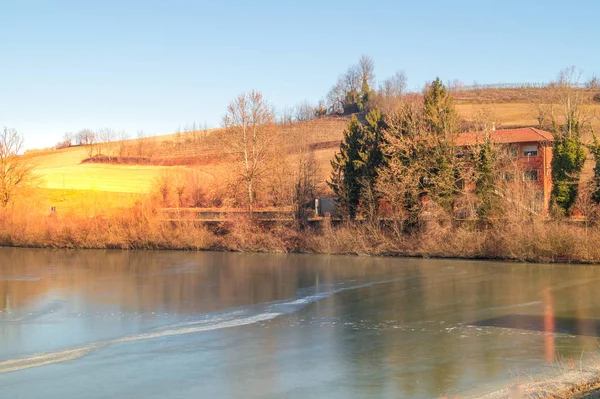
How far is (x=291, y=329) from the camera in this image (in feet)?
60.0

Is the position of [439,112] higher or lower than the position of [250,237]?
higher

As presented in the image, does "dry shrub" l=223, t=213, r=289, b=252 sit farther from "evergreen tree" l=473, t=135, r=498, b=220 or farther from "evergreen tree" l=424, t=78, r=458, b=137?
"evergreen tree" l=473, t=135, r=498, b=220

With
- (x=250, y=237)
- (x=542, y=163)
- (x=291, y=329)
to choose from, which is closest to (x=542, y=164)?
(x=542, y=163)

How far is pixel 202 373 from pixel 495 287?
14900 millimetres

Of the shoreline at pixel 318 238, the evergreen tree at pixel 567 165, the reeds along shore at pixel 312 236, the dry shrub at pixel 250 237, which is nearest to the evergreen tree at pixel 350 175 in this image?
the reeds along shore at pixel 312 236

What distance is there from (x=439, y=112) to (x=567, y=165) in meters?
7.99

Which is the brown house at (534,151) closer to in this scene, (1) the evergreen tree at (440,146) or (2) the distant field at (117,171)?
(1) the evergreen tree at (440,146)

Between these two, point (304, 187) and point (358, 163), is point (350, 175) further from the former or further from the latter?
point (304, 187)

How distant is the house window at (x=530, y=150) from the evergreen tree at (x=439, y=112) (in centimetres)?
1278

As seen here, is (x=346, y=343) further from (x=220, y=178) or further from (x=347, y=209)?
(x=220, y=178)

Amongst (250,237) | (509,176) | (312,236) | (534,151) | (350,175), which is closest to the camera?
(509,176)

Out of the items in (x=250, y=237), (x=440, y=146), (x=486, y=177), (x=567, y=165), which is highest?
(x=440, y=146)

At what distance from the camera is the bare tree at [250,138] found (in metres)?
45.5

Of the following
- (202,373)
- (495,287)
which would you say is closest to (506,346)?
(202,373)
